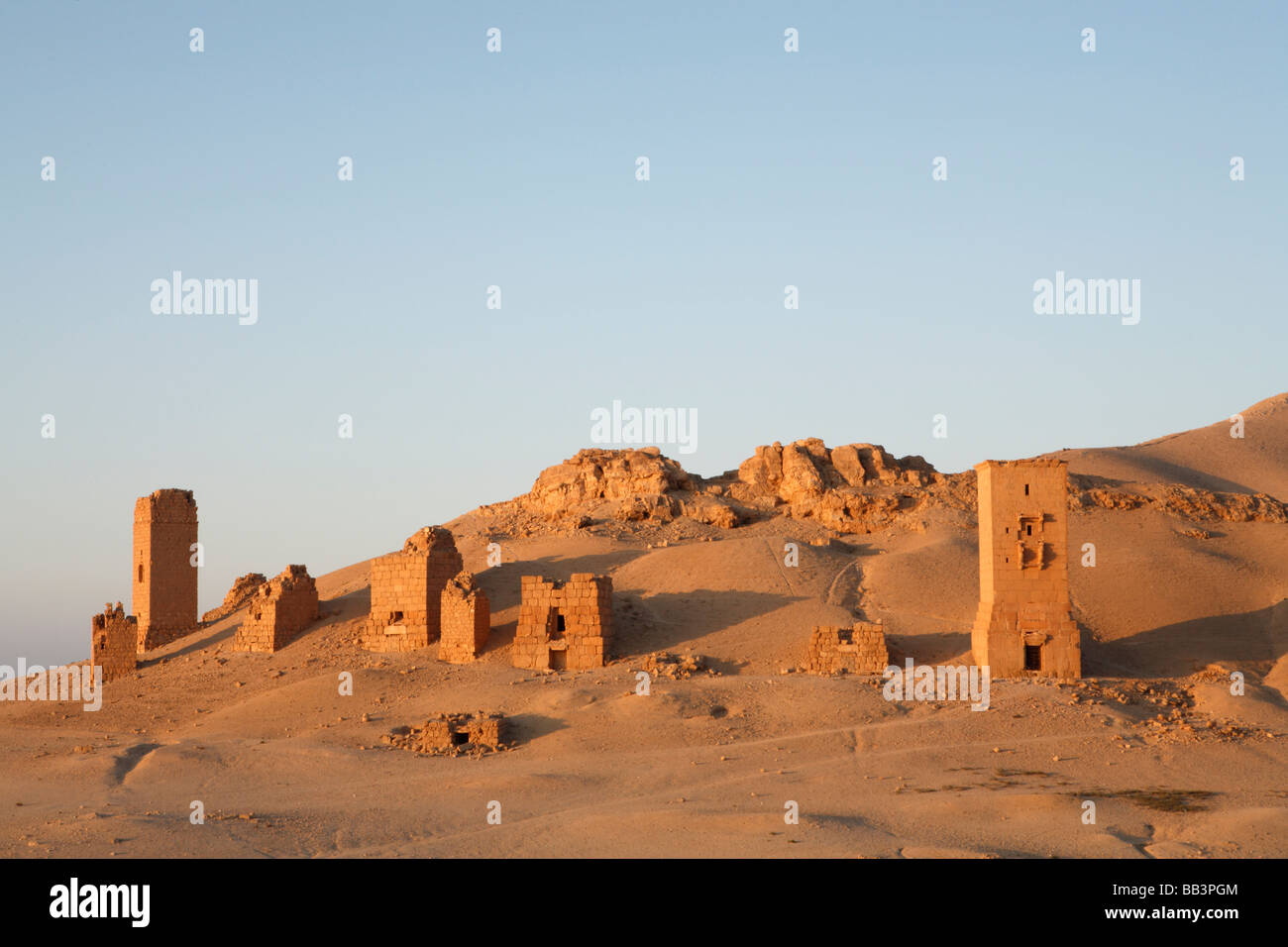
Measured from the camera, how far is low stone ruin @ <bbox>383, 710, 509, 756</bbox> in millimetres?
27391

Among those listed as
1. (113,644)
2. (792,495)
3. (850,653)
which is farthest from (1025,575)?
(113,644)

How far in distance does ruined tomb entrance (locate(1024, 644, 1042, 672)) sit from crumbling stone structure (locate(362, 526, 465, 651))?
1403cm

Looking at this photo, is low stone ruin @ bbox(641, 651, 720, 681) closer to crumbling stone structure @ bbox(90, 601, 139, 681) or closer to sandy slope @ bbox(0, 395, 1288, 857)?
sandy slope @ bbox(0, 395, 1288, 857)

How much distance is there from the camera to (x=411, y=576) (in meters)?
34.4

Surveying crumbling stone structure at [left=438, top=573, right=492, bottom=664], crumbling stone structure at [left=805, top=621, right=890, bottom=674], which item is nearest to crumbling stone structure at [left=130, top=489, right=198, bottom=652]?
crumbling stone structure at [left=438, top=573, right=492, bottom=664]

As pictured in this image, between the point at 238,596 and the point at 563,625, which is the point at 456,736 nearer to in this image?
the point at 563,625

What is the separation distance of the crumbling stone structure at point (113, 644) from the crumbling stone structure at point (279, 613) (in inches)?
101

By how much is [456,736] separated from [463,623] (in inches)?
233

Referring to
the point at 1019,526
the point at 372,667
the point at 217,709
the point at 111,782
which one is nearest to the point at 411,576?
the point at 372,667

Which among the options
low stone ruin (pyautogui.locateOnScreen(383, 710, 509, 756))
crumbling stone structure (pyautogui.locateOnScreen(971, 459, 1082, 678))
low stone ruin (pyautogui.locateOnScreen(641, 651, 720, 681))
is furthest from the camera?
low stone ruin (pyautogui.locateOnScreen(641, 651, 720, 681))

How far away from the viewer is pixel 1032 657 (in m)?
31.2

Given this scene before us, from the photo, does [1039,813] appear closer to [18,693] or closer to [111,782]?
[111,782]

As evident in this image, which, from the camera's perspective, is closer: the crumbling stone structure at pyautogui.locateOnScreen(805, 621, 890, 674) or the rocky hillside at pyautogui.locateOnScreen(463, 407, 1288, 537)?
the crumbling stone structure at pyautogui.locateOnScreen(805, 621, 890, 674)
